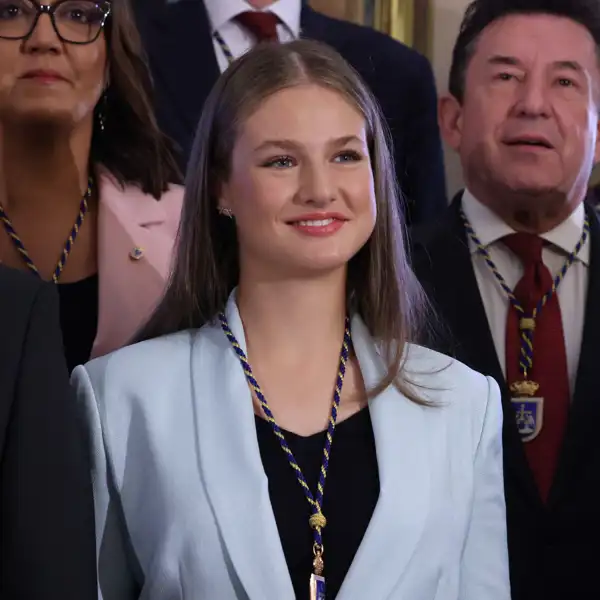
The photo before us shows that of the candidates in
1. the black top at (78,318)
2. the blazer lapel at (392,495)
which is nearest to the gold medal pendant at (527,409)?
the blazer lapel at (392,495)

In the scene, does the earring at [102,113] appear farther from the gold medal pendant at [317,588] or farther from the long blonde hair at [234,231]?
the gold medal pendant at [317,588]

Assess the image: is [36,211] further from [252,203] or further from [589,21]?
[589,21]

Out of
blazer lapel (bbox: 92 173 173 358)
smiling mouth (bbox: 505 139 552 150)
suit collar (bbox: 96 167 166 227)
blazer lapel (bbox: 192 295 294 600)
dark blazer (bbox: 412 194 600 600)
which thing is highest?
smiling mouth (bbox: 505 139 552 150)

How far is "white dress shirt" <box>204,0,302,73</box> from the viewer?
161cm

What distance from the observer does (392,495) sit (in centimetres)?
117

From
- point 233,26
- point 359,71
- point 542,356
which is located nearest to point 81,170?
point 233,26

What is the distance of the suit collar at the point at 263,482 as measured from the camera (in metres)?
1.12

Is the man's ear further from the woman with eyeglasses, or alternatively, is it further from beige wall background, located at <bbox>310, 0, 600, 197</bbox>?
the woman with eyeglasses

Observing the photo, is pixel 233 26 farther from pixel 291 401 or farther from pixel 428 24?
pixel 291 401

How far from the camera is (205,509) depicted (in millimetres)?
1133

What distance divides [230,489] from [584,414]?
58 cm

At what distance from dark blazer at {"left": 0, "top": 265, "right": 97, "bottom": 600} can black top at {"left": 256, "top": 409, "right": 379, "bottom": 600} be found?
242mm

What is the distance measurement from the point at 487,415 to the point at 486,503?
4.0 inches

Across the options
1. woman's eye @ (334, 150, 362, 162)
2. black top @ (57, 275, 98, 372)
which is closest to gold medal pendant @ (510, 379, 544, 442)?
woman's eye @ (334, 150, 362, 162)
